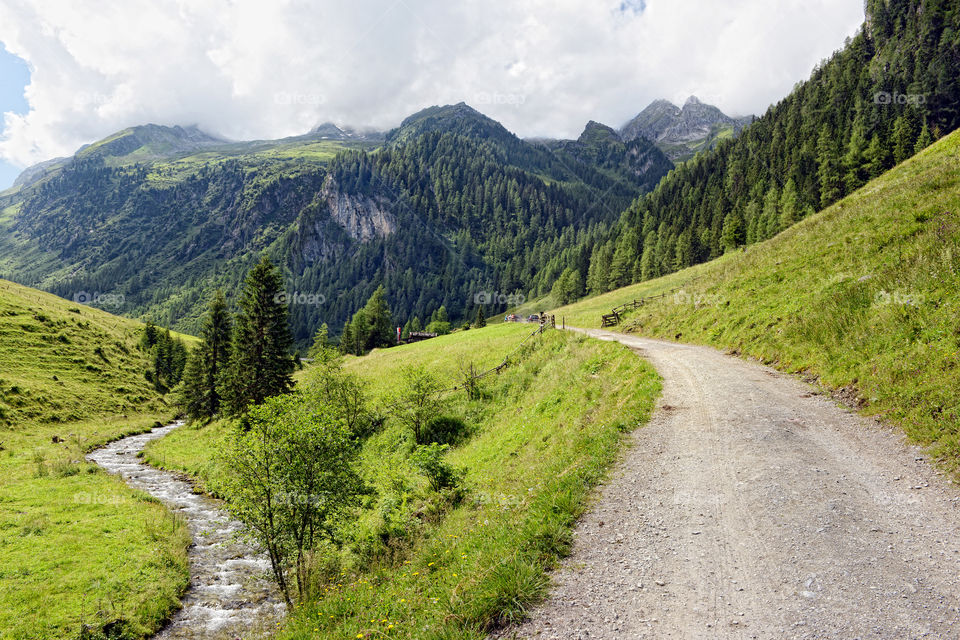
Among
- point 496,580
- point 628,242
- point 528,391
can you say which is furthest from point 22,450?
point 628,242

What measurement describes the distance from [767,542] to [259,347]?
4550 cm

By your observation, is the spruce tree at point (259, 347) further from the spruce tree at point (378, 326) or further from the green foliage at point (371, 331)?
the spruce tree at point (378, 326)

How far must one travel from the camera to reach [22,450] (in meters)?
34.5

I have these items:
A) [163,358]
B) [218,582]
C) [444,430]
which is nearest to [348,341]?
[163,358]

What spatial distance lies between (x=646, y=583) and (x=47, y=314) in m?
88.5

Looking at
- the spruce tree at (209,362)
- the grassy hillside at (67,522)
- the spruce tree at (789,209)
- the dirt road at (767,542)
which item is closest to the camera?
the dirt road at (767,542)

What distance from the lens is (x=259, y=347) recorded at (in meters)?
42.8

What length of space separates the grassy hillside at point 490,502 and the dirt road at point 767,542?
25.8 inches

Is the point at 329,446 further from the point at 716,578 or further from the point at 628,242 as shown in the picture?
the point at 628,242

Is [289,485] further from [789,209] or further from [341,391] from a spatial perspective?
[789,209]

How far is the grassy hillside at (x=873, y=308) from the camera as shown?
11000 mm

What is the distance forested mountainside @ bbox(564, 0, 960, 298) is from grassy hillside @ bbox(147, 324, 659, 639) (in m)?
73.2

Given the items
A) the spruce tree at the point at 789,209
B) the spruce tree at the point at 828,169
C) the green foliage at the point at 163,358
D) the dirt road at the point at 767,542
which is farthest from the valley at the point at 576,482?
the spruce tree at the point at 828,169

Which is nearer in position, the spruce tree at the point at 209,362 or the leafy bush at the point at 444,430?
the leafy bush at the point at 444,430
